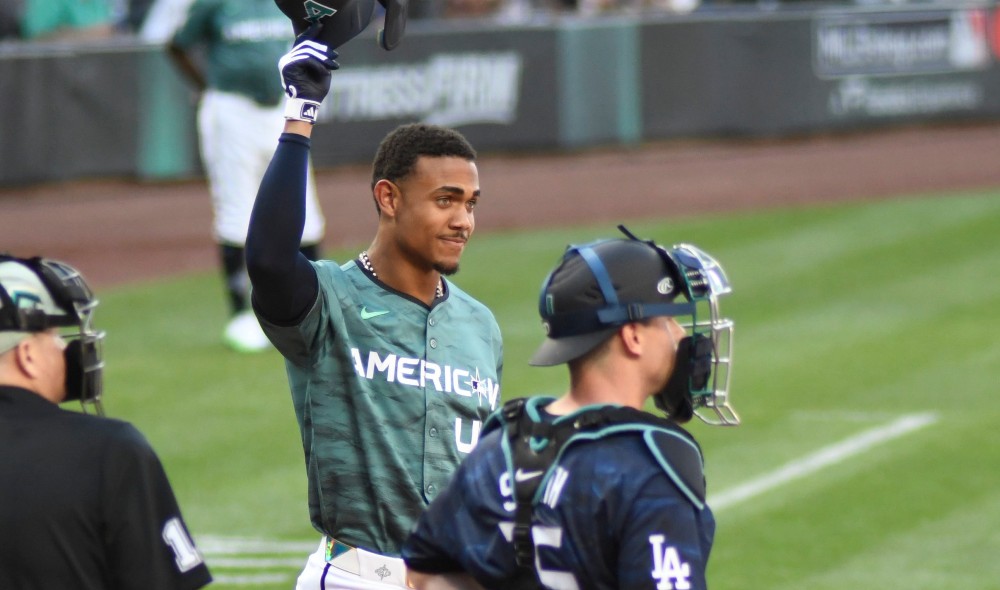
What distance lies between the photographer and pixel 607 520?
3121mm

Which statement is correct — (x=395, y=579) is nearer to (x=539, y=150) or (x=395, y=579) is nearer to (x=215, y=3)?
(x=215, y=3)

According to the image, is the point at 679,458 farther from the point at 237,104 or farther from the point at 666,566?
the point at 237,104

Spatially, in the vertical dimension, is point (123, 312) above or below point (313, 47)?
below

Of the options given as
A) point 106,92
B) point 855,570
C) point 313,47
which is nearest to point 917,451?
point 855,570

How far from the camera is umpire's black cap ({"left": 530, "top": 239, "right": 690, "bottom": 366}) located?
3301 mm

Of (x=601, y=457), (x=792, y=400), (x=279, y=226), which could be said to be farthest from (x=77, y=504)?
(x=792, y=400)

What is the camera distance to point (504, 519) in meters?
3.28

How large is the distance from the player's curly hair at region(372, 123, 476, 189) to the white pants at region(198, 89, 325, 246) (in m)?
6.55

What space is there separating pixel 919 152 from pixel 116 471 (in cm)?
1886

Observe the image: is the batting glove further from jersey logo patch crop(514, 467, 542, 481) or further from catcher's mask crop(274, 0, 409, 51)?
jersey logo patch crop(514, 467, 542, 481)

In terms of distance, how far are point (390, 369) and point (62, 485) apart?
124 centimetres

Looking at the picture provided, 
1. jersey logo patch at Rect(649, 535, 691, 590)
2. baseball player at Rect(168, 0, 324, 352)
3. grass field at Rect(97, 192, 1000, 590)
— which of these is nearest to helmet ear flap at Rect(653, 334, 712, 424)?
jersey logo patch at Rect(649, 535, 691, 590)

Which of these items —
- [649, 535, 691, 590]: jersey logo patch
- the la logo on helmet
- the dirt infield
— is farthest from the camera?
the dirt infield

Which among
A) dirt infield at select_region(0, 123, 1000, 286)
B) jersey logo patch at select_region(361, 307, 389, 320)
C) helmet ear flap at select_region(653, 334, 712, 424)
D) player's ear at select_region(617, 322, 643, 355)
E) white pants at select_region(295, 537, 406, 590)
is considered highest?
player's ear at select_region(617, 322, 643, 355)
